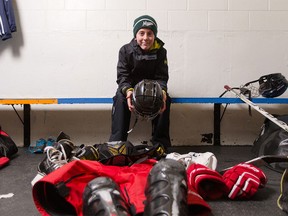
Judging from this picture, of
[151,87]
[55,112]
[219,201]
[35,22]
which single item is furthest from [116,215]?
[35,22]

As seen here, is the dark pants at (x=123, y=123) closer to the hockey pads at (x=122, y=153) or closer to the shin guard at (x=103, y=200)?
the hockey pads at (x=122, y=153)

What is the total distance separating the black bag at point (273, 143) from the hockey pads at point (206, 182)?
2.21 ft

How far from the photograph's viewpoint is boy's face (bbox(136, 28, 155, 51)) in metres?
2.39

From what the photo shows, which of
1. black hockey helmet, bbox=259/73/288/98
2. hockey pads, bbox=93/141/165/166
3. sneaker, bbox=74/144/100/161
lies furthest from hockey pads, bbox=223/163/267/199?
black hockey helmet, bbox=259/73/288/98

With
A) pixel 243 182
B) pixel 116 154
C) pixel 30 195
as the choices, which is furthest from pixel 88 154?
pixel 243 182

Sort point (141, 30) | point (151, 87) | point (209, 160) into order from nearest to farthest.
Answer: point (209, 160) → point (151, 87) → point (141, 30)

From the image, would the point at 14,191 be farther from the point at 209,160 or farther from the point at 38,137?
the point at 38,137

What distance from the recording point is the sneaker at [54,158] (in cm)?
150

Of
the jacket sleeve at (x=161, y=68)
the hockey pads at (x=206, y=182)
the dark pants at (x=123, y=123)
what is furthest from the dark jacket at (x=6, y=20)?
the hockey pads at (x=206, y=182)

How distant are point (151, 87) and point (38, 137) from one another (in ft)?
4.79

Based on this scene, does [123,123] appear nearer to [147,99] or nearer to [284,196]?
[147,99]

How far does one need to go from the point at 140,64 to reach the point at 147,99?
0.64 m

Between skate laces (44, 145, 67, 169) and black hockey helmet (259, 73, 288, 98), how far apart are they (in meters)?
1.81

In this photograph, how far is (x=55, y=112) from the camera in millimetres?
2932
